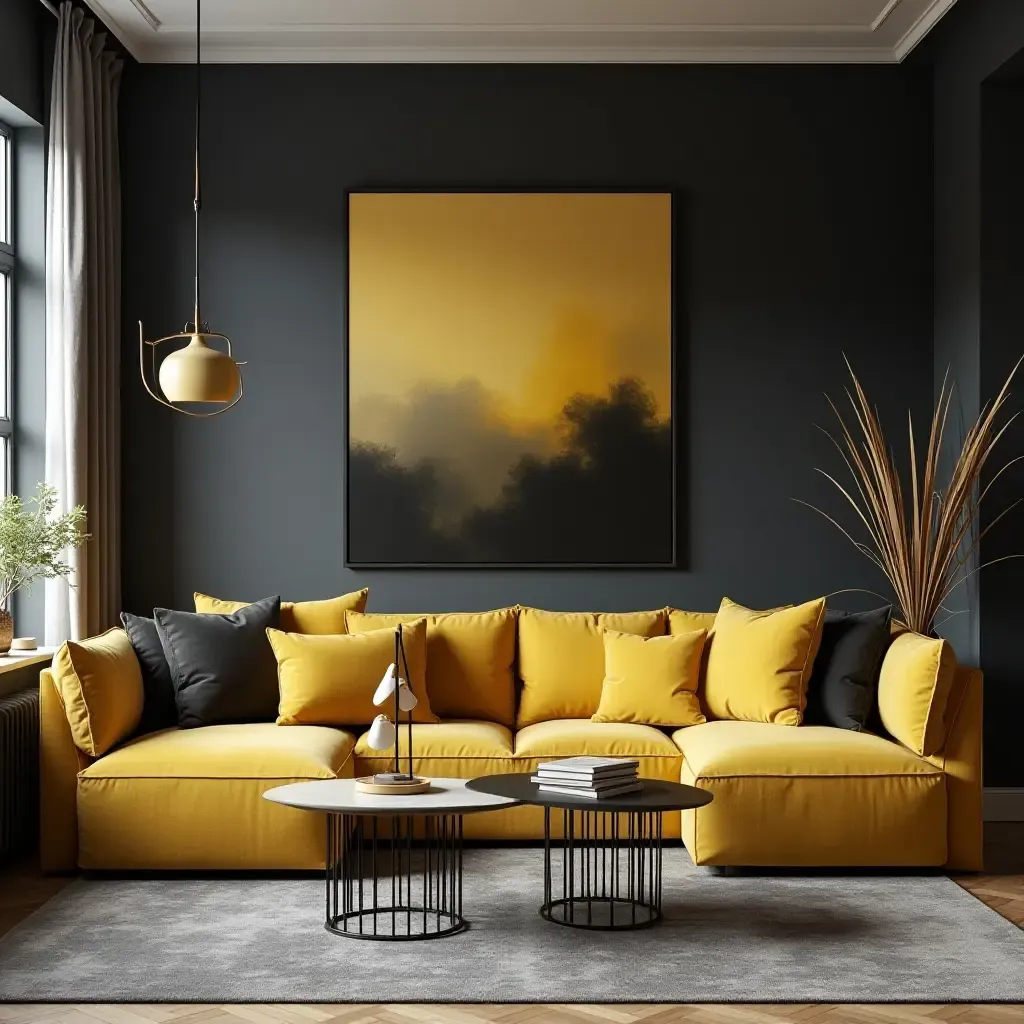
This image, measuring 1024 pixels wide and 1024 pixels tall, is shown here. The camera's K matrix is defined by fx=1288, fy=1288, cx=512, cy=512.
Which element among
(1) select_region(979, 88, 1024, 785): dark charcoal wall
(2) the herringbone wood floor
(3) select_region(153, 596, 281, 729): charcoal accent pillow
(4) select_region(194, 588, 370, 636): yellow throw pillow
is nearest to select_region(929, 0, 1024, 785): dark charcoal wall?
(1) select_region(979, 88, 1024, 785): dark charcoal wall

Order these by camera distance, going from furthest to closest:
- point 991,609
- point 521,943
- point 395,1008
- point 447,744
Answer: point 991,609 < point 447,744 < point 521,943 < point 395,1008

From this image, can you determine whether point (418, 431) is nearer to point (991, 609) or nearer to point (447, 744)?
point (447, 744)

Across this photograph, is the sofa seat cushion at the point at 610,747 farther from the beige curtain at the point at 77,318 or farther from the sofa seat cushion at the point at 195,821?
the beige curtain at the point at 77,318

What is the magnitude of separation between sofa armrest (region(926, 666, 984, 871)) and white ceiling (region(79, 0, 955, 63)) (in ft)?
9.21

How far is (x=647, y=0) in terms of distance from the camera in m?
5.26

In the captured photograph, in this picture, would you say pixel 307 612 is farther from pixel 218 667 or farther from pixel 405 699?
pixel 405 699

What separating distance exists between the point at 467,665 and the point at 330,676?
2.02 feet

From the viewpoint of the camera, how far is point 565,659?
205 inches

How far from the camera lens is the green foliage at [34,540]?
4.63 metres

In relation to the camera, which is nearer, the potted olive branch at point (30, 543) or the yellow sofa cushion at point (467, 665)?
the potted olive branch at point (30, 543)

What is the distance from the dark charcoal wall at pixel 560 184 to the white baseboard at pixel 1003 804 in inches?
38.3

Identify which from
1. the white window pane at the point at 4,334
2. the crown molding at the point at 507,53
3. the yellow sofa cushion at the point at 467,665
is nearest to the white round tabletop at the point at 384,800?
the yellow sofa cushion at the point at 467,665

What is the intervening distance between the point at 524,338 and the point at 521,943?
9.61 ft

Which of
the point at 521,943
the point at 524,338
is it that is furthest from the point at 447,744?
the point at 524,338
